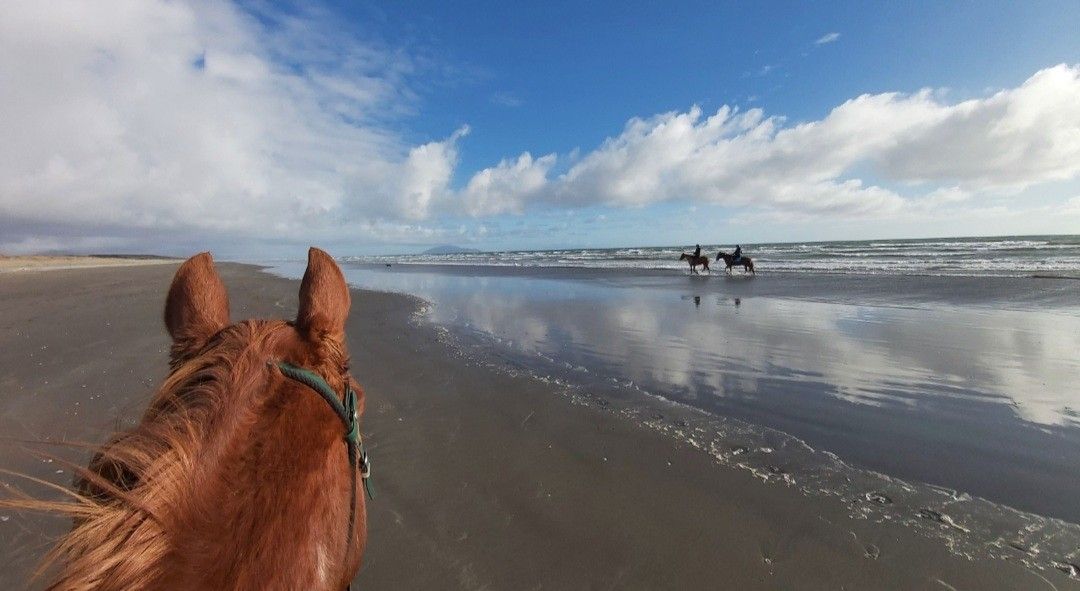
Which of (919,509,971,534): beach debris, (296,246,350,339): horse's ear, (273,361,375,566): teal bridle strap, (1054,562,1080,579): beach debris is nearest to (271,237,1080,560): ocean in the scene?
(919,509,971,534): beach debris

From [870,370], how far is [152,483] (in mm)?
7686

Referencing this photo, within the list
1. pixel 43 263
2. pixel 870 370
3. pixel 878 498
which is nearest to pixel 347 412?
pixel 878 498

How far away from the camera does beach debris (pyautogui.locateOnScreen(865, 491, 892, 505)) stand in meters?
3.22

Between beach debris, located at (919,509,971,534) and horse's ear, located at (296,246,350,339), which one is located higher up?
horse's ear, located at (296,246,350,339)

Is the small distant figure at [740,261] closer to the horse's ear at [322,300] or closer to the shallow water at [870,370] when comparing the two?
the shallow water at [870,370]

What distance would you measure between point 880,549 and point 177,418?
11.7 ft

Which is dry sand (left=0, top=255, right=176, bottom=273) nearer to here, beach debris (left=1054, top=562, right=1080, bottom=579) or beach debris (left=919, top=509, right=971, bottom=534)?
beach debris (left=919, top=509, right=971, bottom=534)

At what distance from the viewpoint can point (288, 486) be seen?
3.40ft

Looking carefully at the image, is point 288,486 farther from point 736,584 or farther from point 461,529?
point 736,584

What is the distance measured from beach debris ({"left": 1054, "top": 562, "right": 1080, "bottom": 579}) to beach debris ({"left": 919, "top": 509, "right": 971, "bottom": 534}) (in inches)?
15.0

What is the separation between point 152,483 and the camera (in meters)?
0.83

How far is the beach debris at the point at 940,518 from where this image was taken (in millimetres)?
2934

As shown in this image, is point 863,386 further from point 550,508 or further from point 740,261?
point 740,261

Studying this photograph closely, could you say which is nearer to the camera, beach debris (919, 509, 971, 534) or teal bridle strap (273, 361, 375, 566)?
teal bridle strap (273, 361, 375, 566)
